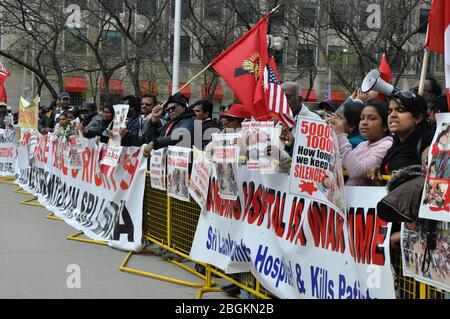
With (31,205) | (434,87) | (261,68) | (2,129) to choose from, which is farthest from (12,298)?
(2,129)

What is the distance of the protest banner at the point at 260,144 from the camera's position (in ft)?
18.9

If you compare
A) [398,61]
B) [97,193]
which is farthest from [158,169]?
[398,61]

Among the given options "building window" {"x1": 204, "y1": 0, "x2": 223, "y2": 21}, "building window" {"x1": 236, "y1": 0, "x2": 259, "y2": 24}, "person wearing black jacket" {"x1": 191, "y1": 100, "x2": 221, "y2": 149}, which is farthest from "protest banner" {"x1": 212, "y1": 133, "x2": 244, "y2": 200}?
"building window" {"x1": 204, "y1": 0, "x2": 223, "y2": 21}

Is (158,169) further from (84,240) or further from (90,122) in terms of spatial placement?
(90,122)

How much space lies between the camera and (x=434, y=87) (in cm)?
790

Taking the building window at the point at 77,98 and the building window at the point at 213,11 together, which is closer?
the building window at the point at 213,11

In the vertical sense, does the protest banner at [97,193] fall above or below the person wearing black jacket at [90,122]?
below

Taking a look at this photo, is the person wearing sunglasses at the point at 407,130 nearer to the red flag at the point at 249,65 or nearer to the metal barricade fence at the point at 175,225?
the metal barricade fence at the point at 175,225

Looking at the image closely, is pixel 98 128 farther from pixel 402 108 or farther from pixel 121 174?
pixel 402 108

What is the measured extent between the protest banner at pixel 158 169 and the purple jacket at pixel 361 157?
3182 mm

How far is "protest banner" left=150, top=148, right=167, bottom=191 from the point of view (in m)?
8.21

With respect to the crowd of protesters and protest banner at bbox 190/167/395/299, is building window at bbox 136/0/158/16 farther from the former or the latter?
protest banner at bbox 190/167/395/299

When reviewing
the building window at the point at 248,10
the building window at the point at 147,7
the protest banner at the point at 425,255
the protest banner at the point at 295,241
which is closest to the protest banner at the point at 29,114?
the protest banner at the point at 295,241
